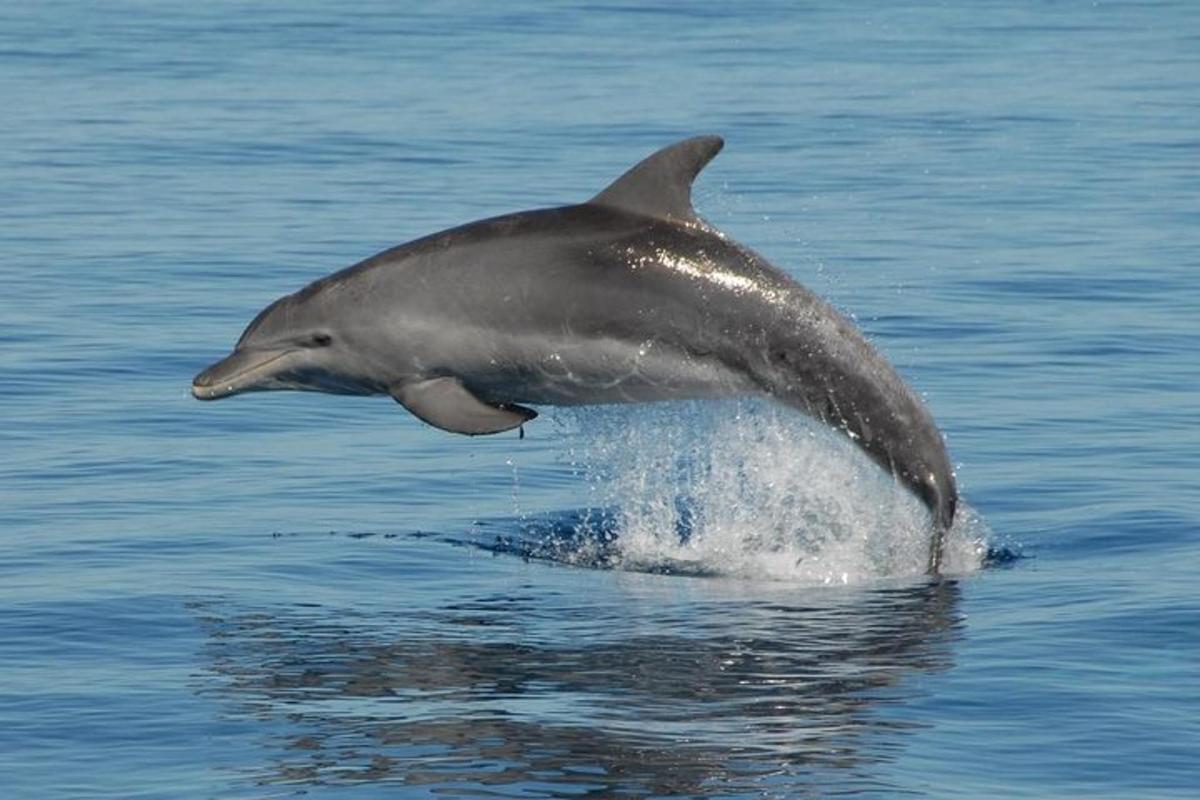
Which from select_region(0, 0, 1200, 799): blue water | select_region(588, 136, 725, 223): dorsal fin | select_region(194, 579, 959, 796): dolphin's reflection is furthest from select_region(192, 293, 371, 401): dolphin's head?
select_region(588, 136, 725, 223): dorsal fin

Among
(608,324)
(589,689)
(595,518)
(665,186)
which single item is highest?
(665,186)

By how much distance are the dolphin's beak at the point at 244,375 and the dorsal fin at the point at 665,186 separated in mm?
1581

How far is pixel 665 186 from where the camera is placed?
12141mm

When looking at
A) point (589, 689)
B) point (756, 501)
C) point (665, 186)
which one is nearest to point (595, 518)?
point (756, 501)

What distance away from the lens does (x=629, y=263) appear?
12.1m

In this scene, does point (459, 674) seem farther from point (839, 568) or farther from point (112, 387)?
point (112, 387)

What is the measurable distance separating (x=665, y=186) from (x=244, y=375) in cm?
204

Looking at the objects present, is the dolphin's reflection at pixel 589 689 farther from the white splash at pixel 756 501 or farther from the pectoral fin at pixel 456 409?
the pectoral fin at pixel 456 409

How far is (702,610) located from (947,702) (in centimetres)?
186

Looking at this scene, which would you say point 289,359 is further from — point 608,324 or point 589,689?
point 589,689

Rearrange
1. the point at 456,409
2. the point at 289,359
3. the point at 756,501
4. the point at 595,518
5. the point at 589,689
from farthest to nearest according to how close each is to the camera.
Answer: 1. the point at 595,518
2. the point at 756,501
3. the point at 289,359
4. the point at 456,409
5. the point at 589,689

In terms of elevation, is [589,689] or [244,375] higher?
[244,375]

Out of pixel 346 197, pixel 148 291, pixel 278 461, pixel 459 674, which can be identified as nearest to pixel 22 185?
→ pixel 346 197

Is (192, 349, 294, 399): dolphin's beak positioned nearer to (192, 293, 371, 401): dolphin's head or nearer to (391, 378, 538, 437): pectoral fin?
(192, 293, 371, 401): dolphin's head
